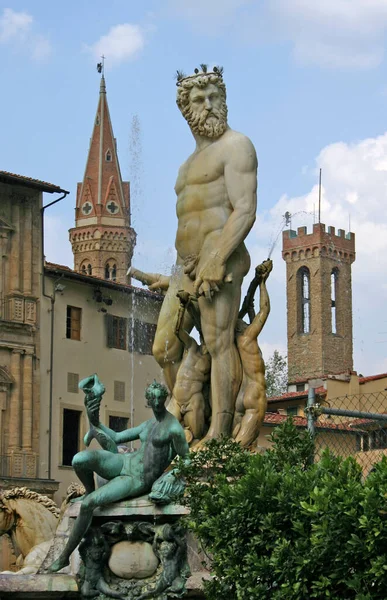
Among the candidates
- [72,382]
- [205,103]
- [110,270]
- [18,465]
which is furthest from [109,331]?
[110,270]

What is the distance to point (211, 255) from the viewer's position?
1359 cm

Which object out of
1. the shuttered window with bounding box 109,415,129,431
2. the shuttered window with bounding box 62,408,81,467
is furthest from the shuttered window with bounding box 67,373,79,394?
the shuttered window with bounding box 109,415,129,431

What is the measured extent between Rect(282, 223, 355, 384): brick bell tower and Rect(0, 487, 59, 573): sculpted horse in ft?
400

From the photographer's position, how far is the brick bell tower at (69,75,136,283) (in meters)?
129

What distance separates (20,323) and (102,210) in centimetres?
8114

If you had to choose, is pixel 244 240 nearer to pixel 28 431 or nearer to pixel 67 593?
pixel 67 593

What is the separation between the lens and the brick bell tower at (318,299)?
141 metres

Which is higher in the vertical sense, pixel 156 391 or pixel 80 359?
pixel 80 359

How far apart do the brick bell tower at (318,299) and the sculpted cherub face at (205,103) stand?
123m

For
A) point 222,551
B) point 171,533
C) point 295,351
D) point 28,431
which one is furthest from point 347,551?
point 295,351

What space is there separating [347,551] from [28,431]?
42.5 meters

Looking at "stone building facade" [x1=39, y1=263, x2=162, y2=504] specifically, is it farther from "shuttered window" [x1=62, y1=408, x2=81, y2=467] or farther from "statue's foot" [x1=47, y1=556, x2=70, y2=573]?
"statue's foot" [x1=47, y1=556, x2=70, y2=573]

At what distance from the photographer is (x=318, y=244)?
146750 mm

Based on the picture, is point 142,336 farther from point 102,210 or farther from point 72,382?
point 102,210
